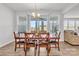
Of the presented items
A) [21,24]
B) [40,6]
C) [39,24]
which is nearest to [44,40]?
[40,6]

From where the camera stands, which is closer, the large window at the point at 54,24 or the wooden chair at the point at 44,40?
the wooden chair at the point at 44,40

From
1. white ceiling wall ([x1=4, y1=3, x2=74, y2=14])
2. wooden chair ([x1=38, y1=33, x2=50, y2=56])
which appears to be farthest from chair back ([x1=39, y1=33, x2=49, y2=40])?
white ceiling wall ([x1=4, y1=3, x2=74, y2=14])

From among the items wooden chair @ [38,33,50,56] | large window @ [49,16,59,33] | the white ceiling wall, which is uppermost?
the white ceiling wall

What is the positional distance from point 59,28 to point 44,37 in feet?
14.0

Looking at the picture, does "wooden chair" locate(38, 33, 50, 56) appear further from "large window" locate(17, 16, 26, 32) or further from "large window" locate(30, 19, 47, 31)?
"large window" locate(17, 16, 26, 32)

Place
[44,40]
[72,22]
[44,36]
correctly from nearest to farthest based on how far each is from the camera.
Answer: [44,40], [44,36], [72,22]

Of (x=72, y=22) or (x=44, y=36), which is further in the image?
(x=72, y=22)

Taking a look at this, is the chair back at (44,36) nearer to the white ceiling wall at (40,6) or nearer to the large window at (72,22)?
the white ceiling wall at (40,6)

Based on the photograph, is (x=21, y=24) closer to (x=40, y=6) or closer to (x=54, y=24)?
(x=54, y=24)

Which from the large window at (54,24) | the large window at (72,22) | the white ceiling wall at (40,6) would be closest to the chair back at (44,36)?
the white ceiling wall at (40,6)

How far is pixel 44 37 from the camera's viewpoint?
4996 millimetres

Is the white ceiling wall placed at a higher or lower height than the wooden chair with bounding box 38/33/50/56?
higher

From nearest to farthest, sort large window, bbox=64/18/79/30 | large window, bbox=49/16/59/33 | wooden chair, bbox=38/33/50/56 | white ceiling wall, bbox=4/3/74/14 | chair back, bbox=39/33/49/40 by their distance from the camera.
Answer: wooden chair, bbox=38/33/50/56
chair back, bbox=39/33/49/40
white ceiling wall, bbox=4/3/74/14
large window, bbox=49/16/59/33
large window, bbox=64/18/79/30

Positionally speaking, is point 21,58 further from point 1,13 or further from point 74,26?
point 74,26
